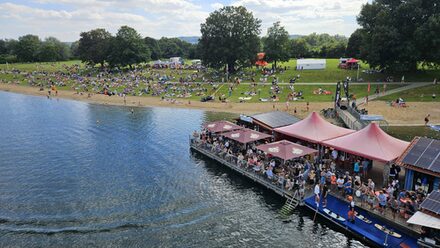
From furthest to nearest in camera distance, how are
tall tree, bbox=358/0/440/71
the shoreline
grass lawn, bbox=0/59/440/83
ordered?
grass lawn, bbox=0/59/440/83, tall tree, bbox=358/0/440/71, the shoreline

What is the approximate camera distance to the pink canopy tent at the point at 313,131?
33125mm

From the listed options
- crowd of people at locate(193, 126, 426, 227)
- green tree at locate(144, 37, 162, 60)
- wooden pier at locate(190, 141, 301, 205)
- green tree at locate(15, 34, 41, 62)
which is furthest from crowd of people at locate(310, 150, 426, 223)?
green tree at locate(15, 34, 41, 62)

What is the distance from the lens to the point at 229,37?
88.3m

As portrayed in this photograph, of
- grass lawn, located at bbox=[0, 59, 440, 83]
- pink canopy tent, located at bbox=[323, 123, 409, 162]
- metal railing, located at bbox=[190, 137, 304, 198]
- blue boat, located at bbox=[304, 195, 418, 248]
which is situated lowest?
blue boat, located at bbox=[304, 195, 418, 248]

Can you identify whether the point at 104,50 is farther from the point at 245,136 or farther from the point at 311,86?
the point at 245,136

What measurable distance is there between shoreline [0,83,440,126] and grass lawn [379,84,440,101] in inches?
90.9

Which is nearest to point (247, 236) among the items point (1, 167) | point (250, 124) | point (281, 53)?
point (250, 124)

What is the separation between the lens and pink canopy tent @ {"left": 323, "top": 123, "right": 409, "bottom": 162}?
2761 centimetres

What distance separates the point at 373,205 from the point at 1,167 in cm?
3517

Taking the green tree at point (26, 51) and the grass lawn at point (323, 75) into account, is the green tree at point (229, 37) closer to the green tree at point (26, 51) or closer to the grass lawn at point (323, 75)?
the grass lawn at point (323, 75)

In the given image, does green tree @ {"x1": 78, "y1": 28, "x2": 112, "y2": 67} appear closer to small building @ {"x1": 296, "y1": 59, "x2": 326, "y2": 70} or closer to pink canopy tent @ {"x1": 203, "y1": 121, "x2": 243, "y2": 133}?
small building @ {"x1": 296, "y1": 59, "x2": 326, "y2": 70}

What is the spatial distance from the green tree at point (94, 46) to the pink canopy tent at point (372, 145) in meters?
97.1

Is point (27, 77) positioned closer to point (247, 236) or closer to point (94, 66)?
point (94, 66)

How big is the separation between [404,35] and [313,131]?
4694 cm
